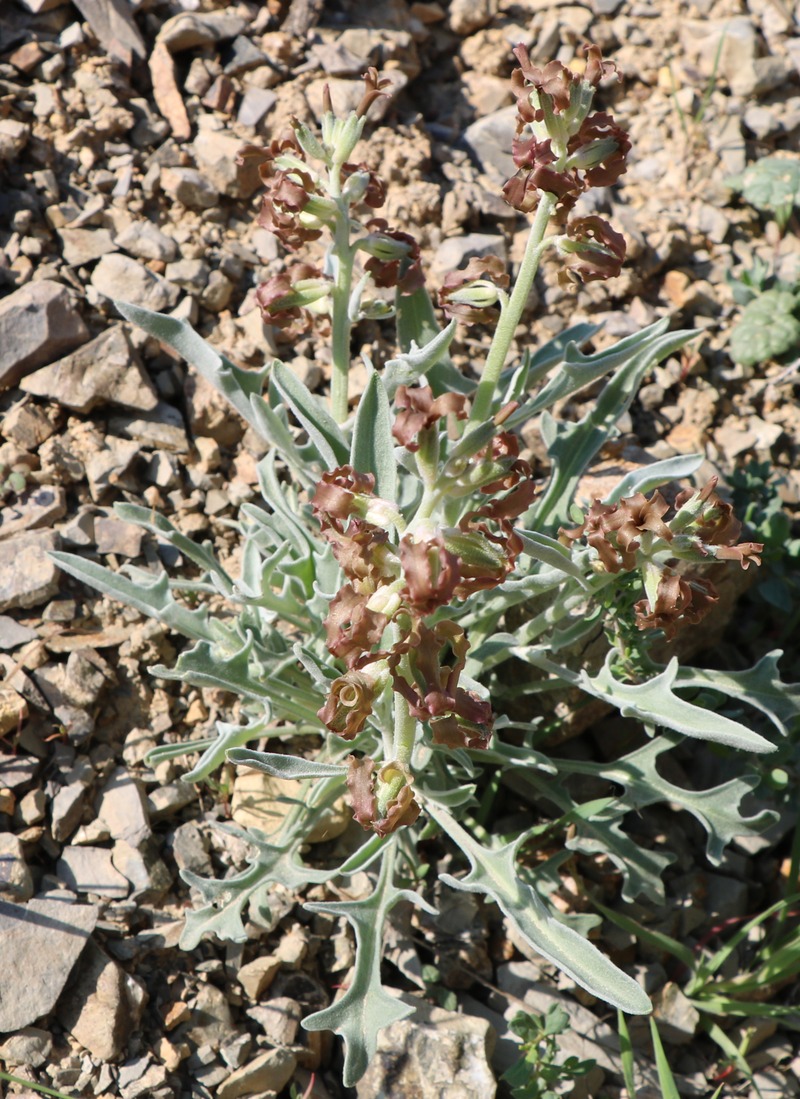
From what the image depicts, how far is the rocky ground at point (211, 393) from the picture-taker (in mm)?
2705

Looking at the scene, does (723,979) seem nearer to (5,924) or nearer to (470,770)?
(470,770)

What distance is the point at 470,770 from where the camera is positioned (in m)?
2.61

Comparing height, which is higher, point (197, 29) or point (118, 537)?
point (197, 29)

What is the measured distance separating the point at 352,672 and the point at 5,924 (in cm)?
134

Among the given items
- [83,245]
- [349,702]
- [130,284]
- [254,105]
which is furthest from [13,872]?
[254,105]

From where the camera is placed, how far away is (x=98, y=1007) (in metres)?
2.58

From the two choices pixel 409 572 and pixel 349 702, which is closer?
pixel 409 572

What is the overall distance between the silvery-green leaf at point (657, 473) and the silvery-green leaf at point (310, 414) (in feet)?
2.54

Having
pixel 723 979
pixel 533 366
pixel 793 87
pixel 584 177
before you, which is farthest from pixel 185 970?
pixel 793 87

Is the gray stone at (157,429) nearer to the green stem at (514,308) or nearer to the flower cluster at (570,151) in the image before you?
the green stem at (514,308)

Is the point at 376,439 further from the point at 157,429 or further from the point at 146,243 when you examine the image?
the point at 146,243

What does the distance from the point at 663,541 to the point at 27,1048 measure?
1981 mm

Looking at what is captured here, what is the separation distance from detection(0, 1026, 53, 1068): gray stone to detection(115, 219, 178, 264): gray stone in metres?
2.58

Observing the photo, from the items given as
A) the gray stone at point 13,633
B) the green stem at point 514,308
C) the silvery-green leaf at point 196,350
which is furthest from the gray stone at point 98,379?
the green stem at point 514,308
